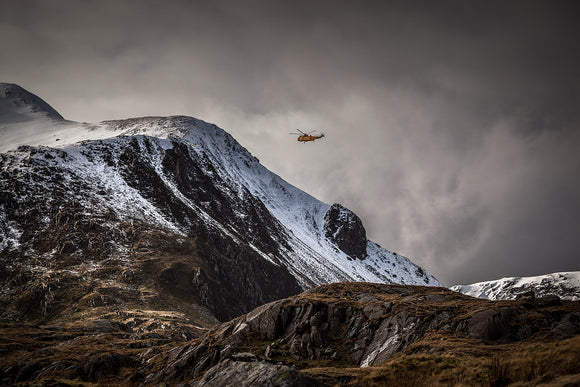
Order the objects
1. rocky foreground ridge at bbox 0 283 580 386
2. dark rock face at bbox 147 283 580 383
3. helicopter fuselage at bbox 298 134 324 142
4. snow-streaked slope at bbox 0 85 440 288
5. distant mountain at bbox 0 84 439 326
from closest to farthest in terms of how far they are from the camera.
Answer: rocky foreground ridge at bbox 0 283 580 386 < dark rock face at bbox 147 283 580 383 < distant mountain at bbox 0 84 439 326 < helicopter fuselage at bbox 298 134 324 142 < snow-streaked slope at bbox 0 85 440 288

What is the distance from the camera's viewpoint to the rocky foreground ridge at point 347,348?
13.4 m

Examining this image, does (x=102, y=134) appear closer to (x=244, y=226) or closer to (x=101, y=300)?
(x=244, y=226)

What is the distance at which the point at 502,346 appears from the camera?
58.5 ft

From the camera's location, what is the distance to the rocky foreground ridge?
13359 mm

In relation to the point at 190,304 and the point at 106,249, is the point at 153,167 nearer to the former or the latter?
the point at 106,249

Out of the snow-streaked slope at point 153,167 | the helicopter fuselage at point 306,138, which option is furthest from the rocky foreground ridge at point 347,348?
the snow-streaked slope at point 153,167

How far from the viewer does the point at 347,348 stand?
2347 cm

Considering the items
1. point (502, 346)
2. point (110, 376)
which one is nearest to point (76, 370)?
point (110, 376)

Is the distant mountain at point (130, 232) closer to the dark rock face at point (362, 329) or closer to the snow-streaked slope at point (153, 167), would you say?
the snow-streaked slope at point (153, 167)

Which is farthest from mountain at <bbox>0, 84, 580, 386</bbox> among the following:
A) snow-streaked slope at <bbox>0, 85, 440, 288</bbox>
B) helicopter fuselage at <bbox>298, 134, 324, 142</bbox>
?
helicopter fuselage at <bbox>298, 134, 324, 142</bbox>

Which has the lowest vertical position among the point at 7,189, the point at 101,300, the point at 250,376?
the point at 101,300

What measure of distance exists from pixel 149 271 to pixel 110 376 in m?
44.9

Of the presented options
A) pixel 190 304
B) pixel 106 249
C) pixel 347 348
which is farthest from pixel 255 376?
pixel 106 249

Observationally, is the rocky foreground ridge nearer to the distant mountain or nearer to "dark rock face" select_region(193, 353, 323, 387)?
"dark rock face" select_region(193, 353, 323, 387)
